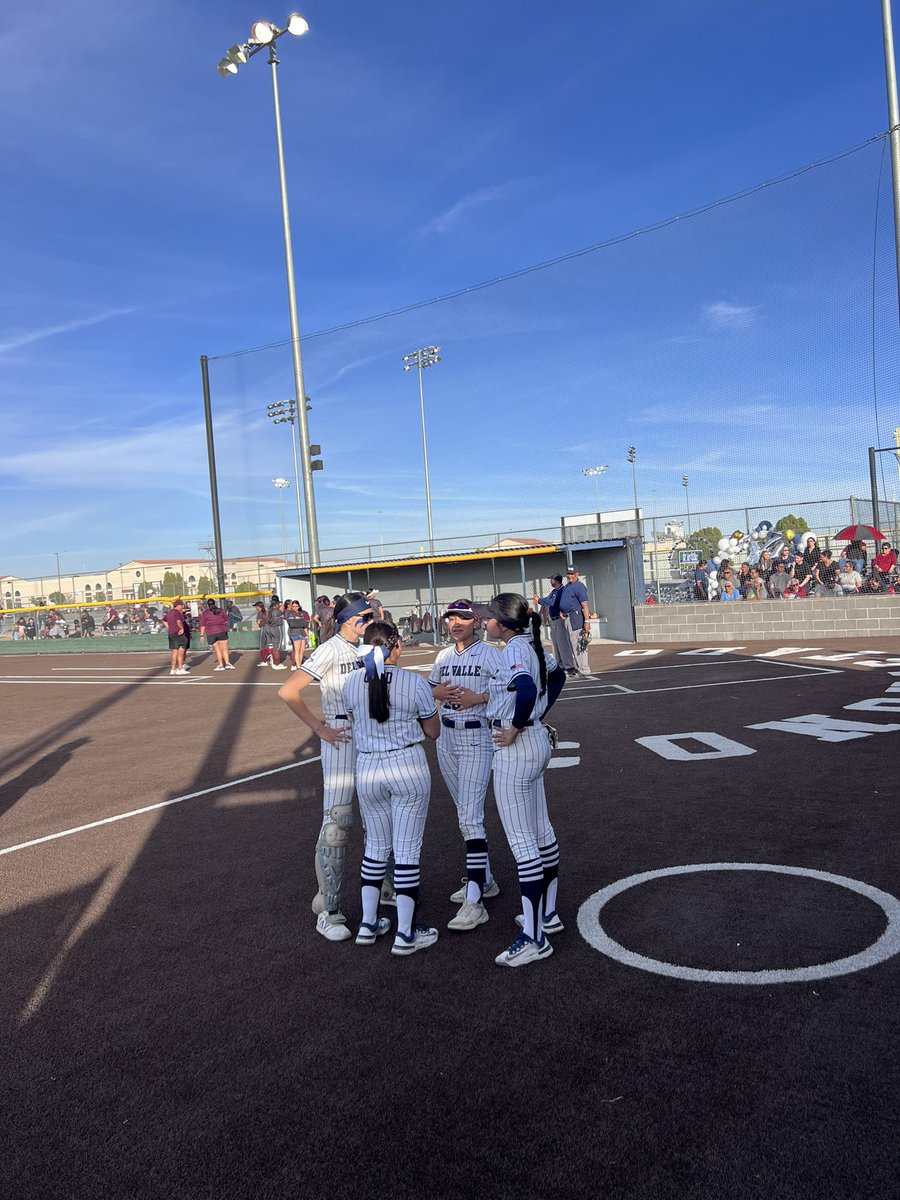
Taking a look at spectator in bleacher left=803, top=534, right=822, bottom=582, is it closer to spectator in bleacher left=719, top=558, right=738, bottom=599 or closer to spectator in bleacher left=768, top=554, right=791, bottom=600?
spectator in bleacher left=768, top=554, right=791, bottom=600

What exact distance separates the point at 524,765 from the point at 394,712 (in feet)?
2.46

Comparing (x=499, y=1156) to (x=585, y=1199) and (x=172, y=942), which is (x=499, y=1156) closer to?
(x=585, y=1199)

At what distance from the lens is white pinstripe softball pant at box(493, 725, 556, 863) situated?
4.40 metres

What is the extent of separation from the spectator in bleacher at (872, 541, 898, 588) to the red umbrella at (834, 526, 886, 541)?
34 centimetres

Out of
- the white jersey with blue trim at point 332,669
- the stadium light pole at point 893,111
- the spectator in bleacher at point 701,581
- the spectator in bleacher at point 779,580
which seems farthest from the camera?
the spectator in bleacher at point 701,581

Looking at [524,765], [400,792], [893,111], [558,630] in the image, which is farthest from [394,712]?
[893,111]

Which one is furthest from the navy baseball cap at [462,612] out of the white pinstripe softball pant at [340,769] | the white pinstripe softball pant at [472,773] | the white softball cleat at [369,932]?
the white softball cleat at [369,932]

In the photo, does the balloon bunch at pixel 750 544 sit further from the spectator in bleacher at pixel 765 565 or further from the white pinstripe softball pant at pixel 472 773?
the white pinstripe softball pant at pixel 472 773

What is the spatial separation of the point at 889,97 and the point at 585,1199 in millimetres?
20488

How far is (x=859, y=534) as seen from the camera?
69.9 feet

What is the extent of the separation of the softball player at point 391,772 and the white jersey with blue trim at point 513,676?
382 millimetres

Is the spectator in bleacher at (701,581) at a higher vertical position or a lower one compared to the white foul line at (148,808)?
higher

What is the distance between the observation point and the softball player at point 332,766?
15.9 feet

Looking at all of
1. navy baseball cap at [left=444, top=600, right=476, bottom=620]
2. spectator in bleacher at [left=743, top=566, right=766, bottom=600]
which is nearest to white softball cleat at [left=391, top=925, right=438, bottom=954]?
navy baseball cap at [left=444, top=600, right=476, bottom=620]
